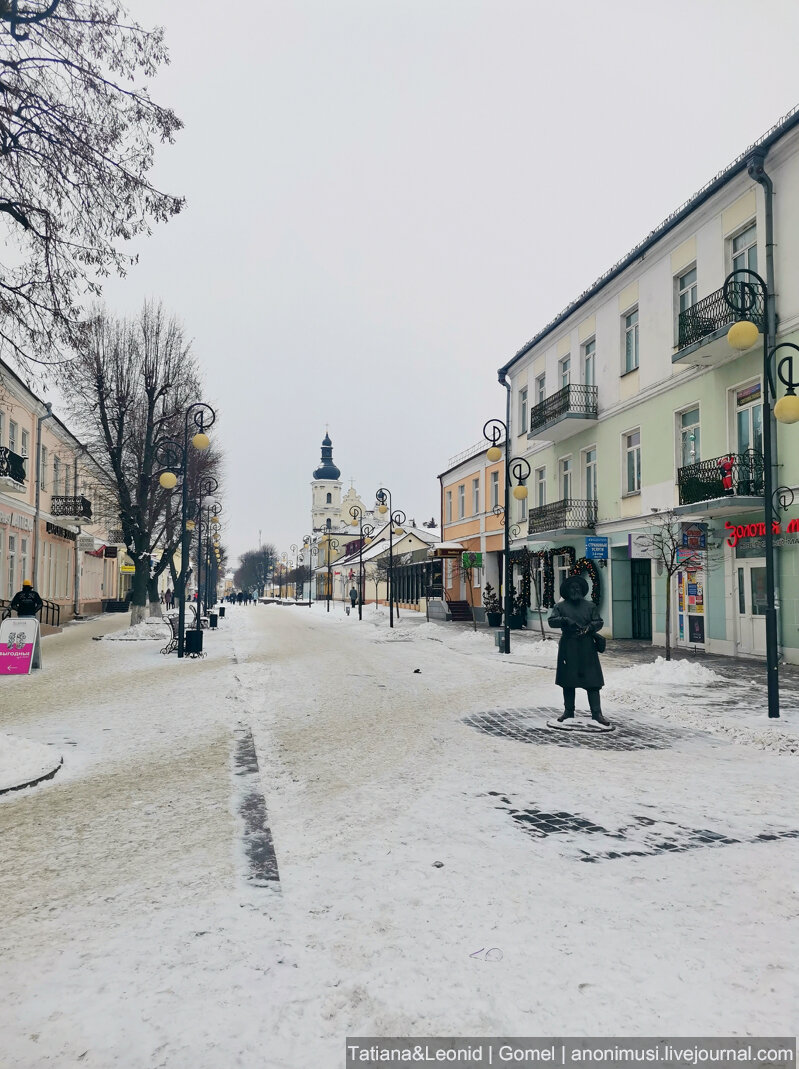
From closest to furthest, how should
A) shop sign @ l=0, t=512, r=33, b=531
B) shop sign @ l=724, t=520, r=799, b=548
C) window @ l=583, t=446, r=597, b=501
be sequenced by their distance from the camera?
shop sign @ l=724, t=520, r=799, b=548, window @ l=583, t=446, r=597, b=501, shop sign @ l=0, t=512, r=33, b=531

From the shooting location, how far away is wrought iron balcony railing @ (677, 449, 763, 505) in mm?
16125

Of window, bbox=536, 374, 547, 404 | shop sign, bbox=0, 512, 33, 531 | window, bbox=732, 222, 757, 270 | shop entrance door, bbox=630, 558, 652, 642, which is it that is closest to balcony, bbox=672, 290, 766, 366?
window, bbox=732, 222, 757, 270

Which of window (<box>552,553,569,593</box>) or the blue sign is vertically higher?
the blue sign

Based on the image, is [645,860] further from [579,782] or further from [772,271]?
[772,271]

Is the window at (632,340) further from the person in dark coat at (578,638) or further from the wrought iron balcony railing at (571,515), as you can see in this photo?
the person in dark coat at (578,638)

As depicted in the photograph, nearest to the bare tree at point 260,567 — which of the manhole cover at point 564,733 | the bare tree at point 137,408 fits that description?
the bare tree at point 137,408

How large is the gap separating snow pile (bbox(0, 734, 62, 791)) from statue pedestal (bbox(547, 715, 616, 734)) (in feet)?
18.2

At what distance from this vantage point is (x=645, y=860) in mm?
4484

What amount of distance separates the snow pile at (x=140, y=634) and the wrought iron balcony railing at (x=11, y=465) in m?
6.09

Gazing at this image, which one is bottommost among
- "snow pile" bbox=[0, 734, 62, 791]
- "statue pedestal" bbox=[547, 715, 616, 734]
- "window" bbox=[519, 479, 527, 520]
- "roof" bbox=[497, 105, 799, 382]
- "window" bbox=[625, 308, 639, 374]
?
"statue pedestal" bbox=[547, 715, 616, 734]

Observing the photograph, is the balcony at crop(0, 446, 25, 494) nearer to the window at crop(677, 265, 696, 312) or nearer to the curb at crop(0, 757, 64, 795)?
the curb at crop(0, 757, 64, 795)

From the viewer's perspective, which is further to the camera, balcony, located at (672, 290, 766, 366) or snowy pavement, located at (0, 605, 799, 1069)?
balcony, located at (672, 290, 766, 366)

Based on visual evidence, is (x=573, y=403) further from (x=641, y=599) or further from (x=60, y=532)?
(x=60, y=532)

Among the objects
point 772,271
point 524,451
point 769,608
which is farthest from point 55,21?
point 524,451
